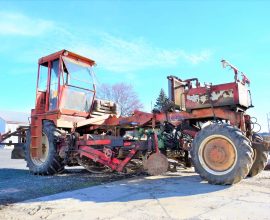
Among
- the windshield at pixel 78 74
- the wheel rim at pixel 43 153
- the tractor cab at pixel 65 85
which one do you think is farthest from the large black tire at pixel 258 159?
the wheel rim at pixel 43 153

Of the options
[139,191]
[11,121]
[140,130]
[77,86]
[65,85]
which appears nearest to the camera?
[139,191]

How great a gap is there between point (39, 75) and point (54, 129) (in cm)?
213

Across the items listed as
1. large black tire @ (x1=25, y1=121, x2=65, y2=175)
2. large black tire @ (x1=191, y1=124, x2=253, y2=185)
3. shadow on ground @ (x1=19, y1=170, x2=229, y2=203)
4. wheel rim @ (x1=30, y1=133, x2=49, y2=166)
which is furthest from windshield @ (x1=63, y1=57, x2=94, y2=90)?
large black tire @ (x1=191, y1=124, x2=253, y2=185)

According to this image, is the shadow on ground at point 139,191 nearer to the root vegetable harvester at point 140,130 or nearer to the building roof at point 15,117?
the root vegetable harvester at point 140,130

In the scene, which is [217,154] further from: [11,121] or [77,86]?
[11,121]

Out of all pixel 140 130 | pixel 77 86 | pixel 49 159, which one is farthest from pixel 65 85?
pixel 140 130

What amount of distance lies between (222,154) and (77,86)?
5.35 meters

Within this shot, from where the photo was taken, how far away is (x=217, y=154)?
6.42 meters

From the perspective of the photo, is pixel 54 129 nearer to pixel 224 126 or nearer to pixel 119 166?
pixel 119 166

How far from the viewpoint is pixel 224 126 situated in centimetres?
638

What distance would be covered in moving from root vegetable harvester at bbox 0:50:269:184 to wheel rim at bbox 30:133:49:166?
1.2 inches

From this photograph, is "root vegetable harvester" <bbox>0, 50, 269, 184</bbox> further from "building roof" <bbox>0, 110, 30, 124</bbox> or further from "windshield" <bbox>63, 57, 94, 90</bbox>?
"building roof" <bbox>0, 110, 30, 124</bbox>

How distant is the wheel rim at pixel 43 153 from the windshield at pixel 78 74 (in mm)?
1858

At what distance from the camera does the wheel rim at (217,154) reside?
6.27m
